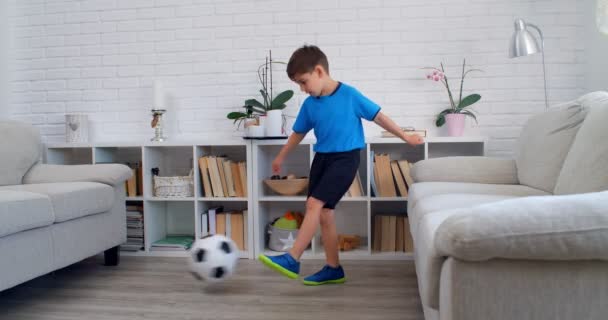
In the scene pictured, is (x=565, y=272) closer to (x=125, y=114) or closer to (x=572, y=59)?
(x=572, y=59)

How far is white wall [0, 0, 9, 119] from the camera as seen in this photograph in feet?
11.2

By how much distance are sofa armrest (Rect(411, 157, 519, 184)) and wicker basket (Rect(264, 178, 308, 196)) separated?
69cm

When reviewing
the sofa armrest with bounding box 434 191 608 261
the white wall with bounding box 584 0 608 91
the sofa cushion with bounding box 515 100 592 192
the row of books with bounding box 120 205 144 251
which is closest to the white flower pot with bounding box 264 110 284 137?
the row of books with bounding box 120 205 144 251

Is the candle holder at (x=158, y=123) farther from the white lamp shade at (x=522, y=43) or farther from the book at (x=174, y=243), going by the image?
the white lamp shade at (x=522, y=43)

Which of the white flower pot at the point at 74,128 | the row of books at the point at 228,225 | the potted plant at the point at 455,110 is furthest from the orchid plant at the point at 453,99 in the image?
the white flower pot at the point at 74,128

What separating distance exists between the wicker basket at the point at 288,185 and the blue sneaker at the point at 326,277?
671mm

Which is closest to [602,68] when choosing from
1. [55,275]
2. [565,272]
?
[565,272]

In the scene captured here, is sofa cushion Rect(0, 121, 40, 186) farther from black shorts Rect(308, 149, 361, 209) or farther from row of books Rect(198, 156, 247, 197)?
black shorts Rect(308, 149, 361, 209)

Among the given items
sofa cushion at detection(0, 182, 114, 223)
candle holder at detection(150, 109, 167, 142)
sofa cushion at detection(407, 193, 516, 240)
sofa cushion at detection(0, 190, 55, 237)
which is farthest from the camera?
candle holder at detection(150, 109, 167, 142)

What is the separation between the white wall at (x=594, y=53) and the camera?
104 inches

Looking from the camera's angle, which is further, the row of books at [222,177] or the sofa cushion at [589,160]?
the row of books at [222,177]

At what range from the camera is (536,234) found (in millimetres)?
888

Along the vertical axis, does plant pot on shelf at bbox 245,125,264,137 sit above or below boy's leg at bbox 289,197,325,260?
above

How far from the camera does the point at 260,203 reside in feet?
9.64
